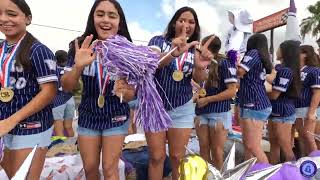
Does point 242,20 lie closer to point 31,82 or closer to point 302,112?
point 302,112

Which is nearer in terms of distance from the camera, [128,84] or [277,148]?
[128,84]

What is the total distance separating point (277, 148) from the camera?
4723mm

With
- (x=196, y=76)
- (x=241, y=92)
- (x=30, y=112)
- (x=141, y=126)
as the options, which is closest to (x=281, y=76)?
(x=241, y=92)

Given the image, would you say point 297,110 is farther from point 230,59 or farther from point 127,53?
point 127,53

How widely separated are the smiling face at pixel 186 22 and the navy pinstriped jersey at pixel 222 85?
3.70 ft

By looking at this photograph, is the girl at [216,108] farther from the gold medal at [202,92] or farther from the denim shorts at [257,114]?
the denim shorts at [257,114]

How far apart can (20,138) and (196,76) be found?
149 centimetres

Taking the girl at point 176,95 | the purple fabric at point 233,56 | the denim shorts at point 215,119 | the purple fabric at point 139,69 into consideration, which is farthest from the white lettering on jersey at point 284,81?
the purple fabric at point 139,69

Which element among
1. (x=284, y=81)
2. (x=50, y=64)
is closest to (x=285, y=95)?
(x=284, y=81)

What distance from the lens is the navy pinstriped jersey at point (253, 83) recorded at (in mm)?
3951

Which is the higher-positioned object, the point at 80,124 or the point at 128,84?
the point at 128,84

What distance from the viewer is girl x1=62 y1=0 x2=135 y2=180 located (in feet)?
8.49

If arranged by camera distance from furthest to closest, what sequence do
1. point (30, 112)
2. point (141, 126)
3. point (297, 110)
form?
point (297, 110) < point (141, 126) < point (30, 112)

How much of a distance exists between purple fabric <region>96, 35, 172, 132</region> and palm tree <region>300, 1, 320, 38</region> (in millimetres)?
31506
